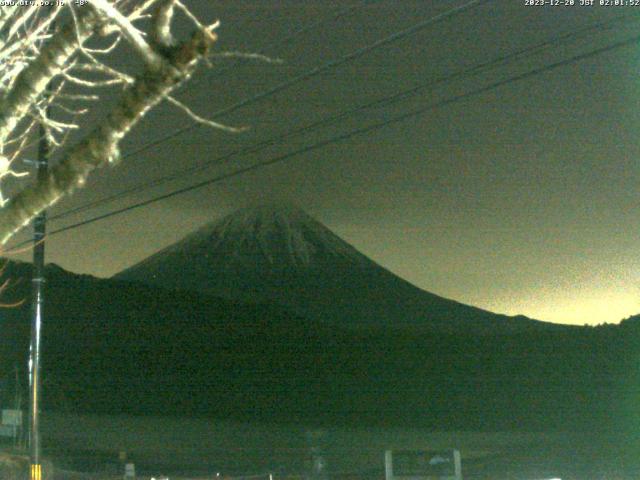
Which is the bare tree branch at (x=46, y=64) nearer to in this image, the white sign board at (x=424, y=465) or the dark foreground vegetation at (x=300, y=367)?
the white sign board at (x=424, y=465)

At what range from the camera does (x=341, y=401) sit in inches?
4213

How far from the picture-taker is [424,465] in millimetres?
13766

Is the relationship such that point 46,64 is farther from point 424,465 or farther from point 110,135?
point 424,465

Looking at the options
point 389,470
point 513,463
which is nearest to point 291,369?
point 513,463

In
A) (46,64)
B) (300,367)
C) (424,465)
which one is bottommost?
(424,465)

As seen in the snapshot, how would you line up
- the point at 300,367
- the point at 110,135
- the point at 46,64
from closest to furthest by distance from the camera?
the point at 110,135
the point at 46,64
the point at 300,367

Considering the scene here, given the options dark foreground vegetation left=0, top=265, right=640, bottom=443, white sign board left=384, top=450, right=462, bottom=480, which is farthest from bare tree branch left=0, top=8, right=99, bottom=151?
dark foreground vegetation left=0, top=265, right=640, bottom=443

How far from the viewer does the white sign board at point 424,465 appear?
1355 cm

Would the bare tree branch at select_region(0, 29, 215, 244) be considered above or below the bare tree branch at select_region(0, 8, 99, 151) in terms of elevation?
below

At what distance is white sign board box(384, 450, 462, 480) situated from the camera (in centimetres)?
1355

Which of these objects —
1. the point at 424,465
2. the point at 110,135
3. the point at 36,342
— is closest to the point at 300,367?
the point at 36,342

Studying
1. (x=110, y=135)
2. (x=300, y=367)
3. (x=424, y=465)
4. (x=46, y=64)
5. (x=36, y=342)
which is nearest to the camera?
(x=110, y=135)

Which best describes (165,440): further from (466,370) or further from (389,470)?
(466,370)

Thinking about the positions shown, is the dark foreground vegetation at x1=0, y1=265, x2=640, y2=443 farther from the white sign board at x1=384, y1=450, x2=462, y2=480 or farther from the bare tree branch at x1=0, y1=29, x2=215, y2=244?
the bare tree branch at x1=0, y1=29, x2=215, y2=244
